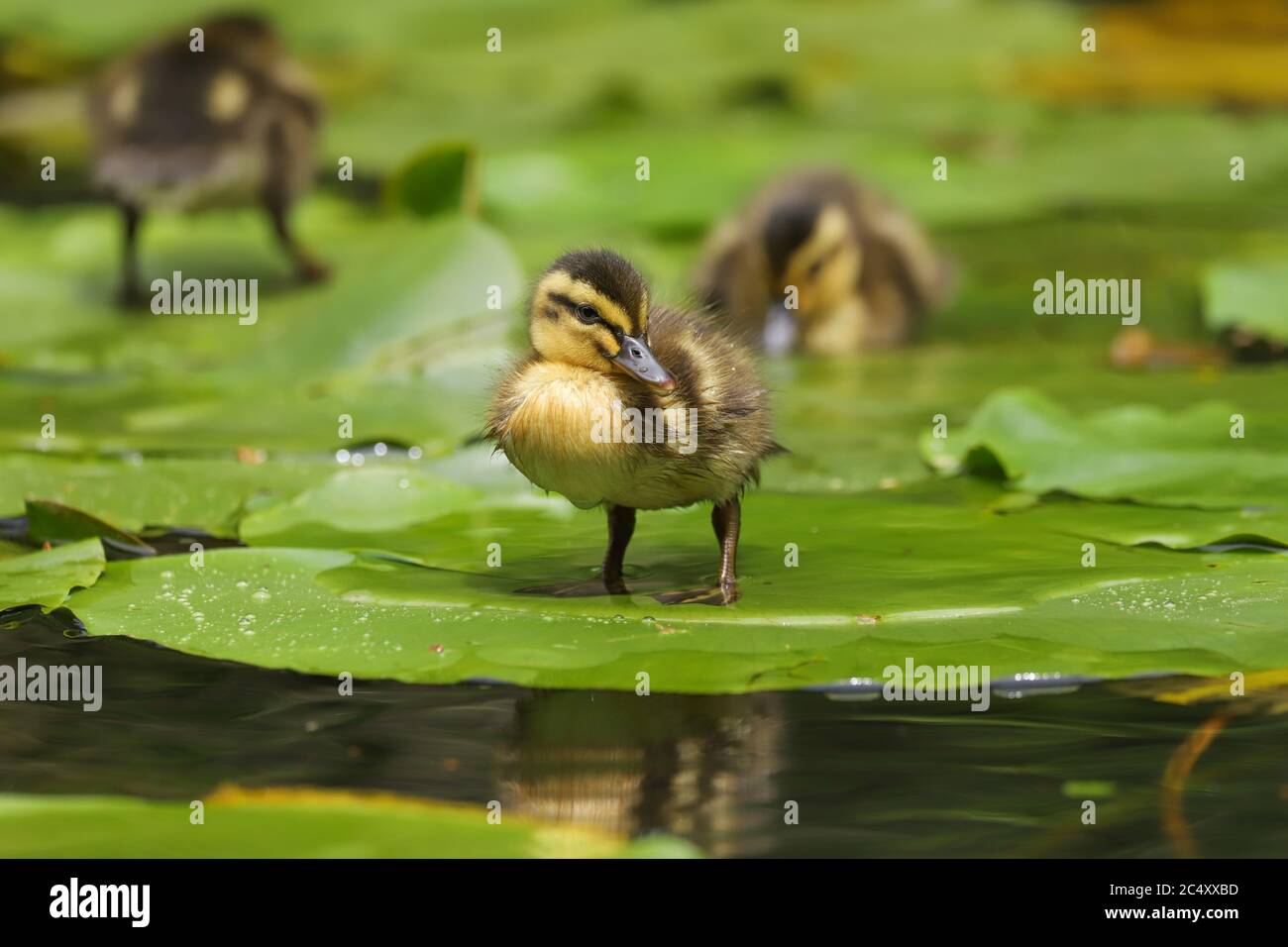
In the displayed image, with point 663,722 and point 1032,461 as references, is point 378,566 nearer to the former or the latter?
point 663,722

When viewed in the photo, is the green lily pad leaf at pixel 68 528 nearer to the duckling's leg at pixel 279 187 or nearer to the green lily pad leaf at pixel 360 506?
the green lily pad leaf at pixel 360 506

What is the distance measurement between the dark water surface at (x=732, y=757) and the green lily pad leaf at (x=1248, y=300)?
2981mm

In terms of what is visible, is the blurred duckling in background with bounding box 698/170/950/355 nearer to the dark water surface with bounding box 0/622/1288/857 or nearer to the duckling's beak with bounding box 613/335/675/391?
the duckling's beak with bounding box 613/335/675/391

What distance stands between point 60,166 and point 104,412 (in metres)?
4.37

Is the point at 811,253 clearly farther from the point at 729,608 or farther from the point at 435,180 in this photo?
the point at 729,608

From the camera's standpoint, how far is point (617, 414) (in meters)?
2.94

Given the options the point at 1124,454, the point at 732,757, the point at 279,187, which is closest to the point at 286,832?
the point at 732,757

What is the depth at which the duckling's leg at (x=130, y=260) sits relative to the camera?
6043 millimetres

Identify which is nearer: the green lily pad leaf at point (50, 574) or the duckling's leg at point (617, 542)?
the green lily pad leaf at point (50, 574)

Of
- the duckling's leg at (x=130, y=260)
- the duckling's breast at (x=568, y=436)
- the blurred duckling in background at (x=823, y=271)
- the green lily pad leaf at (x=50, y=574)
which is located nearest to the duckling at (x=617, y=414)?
the duckling's breast at (x=568, y=436)

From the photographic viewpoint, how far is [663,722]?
2.56 m

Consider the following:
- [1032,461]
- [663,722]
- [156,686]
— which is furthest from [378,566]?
[1032,461]

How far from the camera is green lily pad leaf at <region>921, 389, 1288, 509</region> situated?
365 cm
